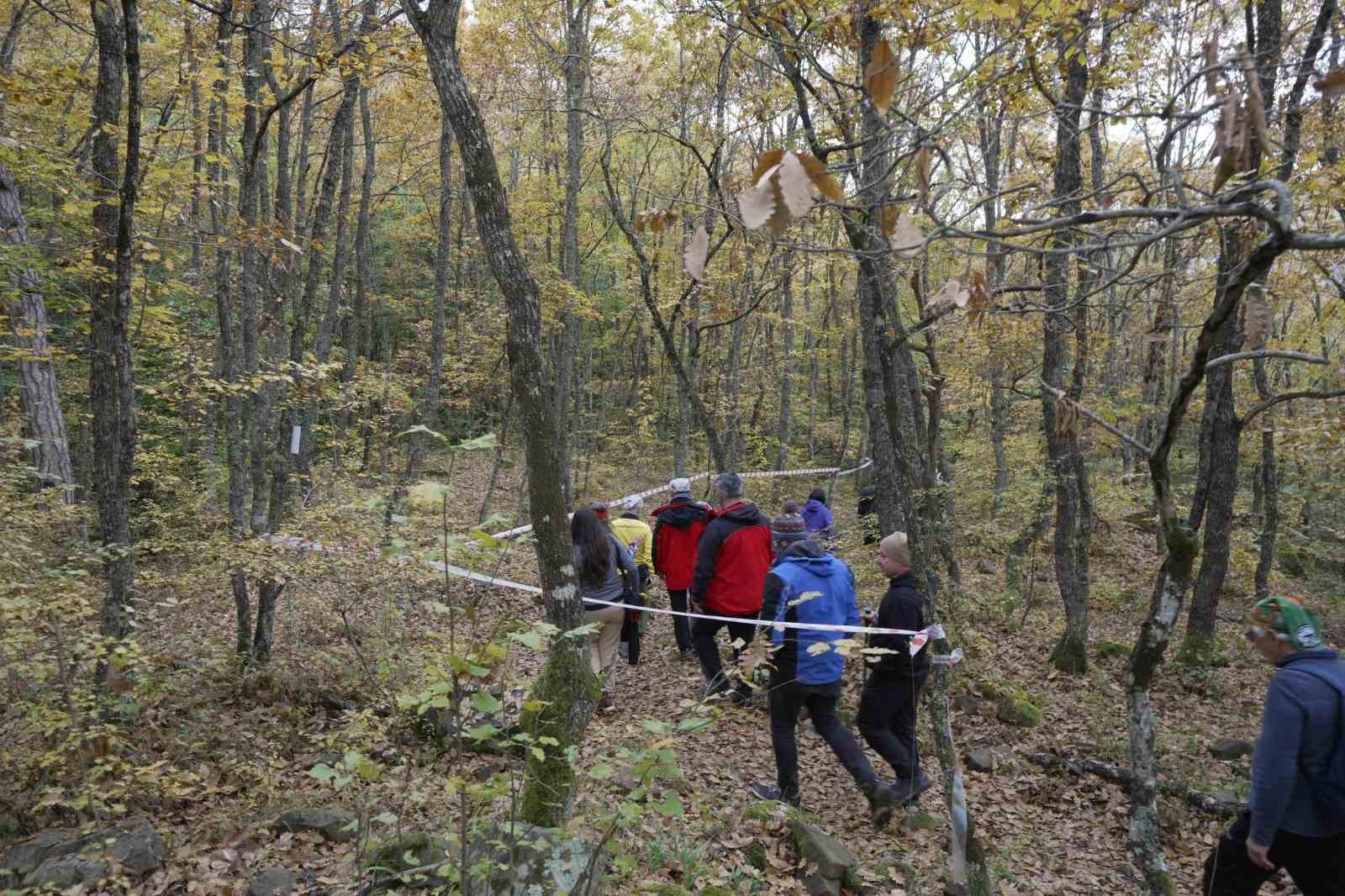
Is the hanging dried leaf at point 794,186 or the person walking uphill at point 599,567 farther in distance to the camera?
the person walking uphill at point 599,567

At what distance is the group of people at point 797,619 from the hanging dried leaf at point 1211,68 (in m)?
3.14

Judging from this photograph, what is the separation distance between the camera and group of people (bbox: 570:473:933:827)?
5.27 meters

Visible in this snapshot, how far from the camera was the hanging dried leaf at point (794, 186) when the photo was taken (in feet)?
5.54

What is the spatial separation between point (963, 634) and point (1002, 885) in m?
4.22

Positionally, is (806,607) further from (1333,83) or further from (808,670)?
(1333,83)

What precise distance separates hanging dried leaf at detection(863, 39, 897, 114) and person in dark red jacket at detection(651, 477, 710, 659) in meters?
6.51

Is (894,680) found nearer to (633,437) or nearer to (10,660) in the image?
(10,660)

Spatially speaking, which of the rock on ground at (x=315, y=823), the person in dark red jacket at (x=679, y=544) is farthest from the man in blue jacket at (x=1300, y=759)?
Answer: the person in dark red jacket at (x=679, y=544)

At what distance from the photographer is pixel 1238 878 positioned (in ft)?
12.5

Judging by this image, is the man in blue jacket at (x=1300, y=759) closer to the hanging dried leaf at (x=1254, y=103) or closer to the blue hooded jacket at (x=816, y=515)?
the hanging dried leaf at (x=1254, y=103)

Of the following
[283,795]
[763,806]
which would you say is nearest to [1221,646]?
[763,806]

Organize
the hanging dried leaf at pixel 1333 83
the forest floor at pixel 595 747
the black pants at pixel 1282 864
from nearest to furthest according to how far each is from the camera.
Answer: the hanging dried leaf at pixel 1333 83, the black pants at pixel 1282 864, the forest floor at pixel 595 747

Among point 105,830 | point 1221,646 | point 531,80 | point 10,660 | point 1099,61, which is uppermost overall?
point 531,80

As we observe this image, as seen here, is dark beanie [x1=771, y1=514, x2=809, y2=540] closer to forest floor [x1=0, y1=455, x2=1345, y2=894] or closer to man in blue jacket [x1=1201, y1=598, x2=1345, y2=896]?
forest floor [x1=0, y1=455, x2=1345, y2=894]
